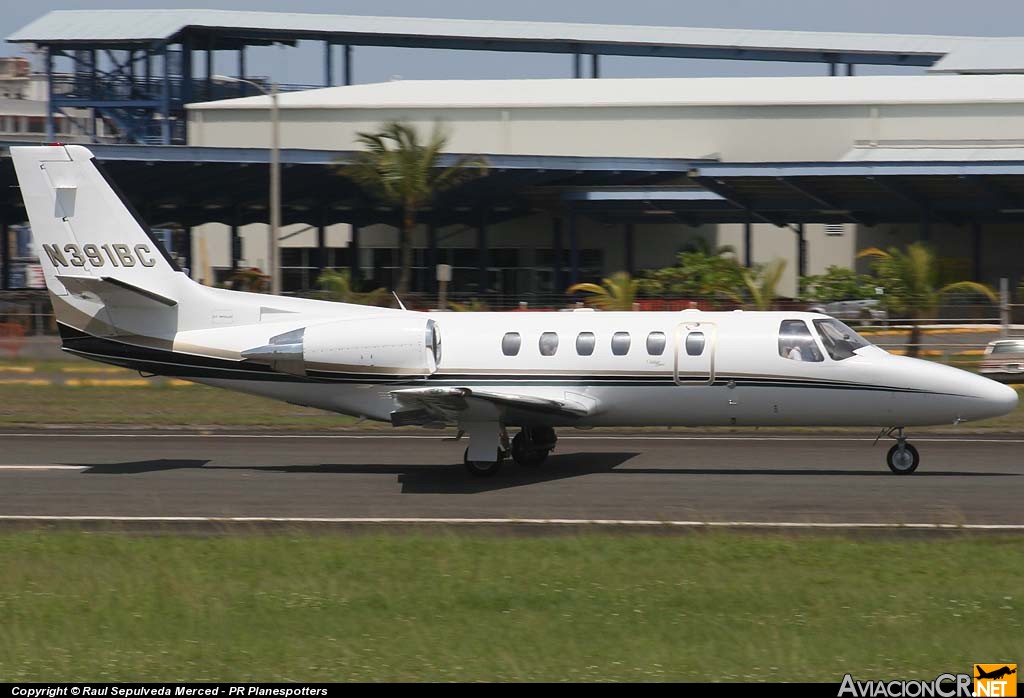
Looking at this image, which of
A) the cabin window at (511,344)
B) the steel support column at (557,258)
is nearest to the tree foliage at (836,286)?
the steel support column at (557,258)

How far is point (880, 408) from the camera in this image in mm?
18531

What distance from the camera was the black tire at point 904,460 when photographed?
18.6m

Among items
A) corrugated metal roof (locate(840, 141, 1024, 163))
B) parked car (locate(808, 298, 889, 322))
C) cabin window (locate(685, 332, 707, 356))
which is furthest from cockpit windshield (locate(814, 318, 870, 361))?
corrugated metal roof (locate(840, 141, 1024, 163))

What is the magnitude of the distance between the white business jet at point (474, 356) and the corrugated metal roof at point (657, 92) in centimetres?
3966

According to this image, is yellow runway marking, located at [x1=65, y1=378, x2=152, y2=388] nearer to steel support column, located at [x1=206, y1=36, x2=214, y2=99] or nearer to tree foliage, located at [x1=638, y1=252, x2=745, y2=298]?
tree foliage, located at [x1=638, y1=252, x2=745, y2=298]

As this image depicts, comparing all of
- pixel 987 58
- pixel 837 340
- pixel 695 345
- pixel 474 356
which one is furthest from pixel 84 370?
pixel 987 58

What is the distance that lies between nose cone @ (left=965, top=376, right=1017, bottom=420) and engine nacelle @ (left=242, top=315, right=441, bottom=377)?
7.75 metres

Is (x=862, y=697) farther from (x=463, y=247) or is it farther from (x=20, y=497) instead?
(x=463, y=247)

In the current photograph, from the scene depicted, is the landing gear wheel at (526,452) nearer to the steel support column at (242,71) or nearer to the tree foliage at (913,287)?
the tree foliage at (913,287)

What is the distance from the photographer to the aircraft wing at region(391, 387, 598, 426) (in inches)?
696

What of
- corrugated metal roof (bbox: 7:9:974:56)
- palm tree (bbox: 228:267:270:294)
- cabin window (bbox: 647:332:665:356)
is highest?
corrugated metal roof (bbox: 7:9:974:56)

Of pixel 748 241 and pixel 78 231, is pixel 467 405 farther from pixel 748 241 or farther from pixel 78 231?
pixel 748 241

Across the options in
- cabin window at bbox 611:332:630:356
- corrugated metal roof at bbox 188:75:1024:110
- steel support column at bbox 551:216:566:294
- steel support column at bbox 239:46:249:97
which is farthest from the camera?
steel support column at bbox 239:46:249:97

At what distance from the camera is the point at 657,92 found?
197ft
